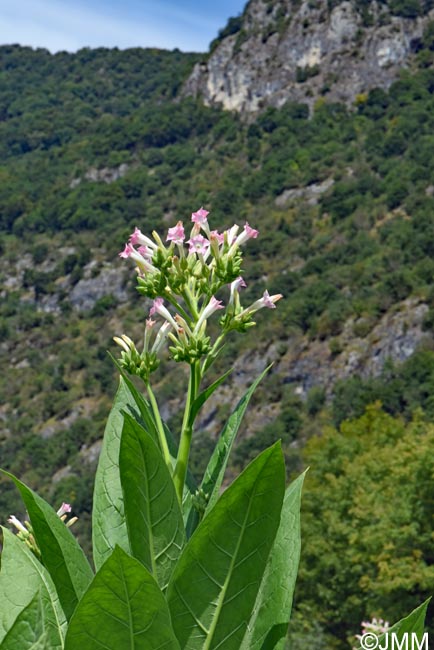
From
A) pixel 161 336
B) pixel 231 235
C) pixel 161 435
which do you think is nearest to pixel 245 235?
pixel 231 235

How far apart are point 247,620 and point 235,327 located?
83 cm

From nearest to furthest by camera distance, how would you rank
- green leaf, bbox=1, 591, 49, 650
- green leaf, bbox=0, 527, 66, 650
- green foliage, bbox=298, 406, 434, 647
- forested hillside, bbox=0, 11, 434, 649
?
green leaf, bbox=1, 591, 49, 650, green leaf, bbox=0, 527, 66, 650, green foliage, bbox=298, 406, 434, 647, forested hillside, bbox=0, 11, 434, 649

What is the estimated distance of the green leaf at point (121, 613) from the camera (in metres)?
1.41

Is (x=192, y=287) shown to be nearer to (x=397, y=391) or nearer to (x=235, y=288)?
(x=235, y=288)

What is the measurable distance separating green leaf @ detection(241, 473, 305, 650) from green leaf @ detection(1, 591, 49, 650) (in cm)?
52

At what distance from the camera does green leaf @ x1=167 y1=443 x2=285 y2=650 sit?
1563 millimetres

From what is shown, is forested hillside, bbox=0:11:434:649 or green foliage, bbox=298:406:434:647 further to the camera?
forested hillside, bbox=0:11:434:649

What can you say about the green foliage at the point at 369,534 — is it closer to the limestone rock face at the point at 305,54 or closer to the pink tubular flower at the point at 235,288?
the pink tubular flower at the point at 235,288

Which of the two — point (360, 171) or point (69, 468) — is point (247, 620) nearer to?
point (69, 468)

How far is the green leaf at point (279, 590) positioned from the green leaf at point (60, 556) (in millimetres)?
321

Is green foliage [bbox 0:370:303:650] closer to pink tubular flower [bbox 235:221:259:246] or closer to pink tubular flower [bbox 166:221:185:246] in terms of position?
pink tubular flower [bbox 166:221:185:246]

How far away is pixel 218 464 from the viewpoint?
1.96m

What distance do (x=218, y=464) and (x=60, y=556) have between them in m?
0.37

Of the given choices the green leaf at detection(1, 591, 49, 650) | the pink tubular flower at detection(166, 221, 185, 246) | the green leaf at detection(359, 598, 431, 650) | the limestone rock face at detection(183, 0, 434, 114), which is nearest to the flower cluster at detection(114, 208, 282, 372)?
the pink tubular flower at detection(166, 221, 185, 246)
